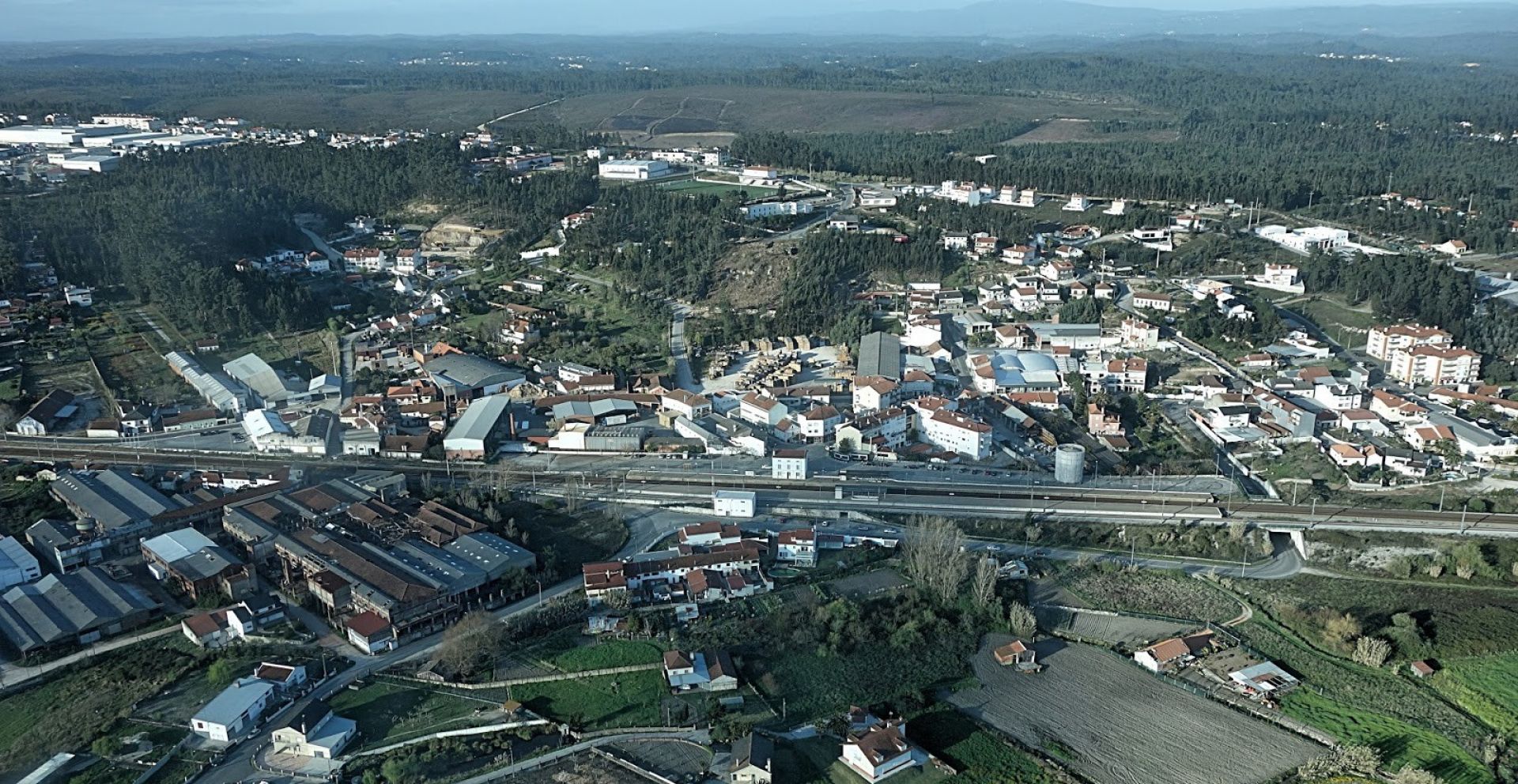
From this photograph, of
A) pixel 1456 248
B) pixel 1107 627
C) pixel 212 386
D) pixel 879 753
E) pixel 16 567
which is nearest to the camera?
pixel 879 753

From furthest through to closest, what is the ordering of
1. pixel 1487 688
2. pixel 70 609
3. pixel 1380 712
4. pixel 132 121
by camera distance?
pixel 132 121
pixel 70 609
pixel 1487 688
pixel 1380 712

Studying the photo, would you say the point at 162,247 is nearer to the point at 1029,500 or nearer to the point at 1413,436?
the point at 1029,500

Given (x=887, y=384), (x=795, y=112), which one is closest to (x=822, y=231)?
(x=887, y=384)

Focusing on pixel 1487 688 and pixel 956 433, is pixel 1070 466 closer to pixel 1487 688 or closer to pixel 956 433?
pixel 956 433

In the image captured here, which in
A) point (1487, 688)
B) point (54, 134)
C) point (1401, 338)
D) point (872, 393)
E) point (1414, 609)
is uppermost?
point (54, 134)

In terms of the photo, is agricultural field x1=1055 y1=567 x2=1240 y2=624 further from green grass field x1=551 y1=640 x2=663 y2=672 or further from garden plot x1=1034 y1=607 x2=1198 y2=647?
green grass field x1=551 y1=640 x2=663 y2=672

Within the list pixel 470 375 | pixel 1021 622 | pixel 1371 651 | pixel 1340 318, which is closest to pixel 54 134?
pixel 470 375

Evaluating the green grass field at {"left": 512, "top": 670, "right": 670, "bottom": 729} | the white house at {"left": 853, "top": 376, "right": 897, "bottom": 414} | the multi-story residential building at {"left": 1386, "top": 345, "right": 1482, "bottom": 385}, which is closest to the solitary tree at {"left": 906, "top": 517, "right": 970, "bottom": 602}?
the green grass field at {"left": 512, "top": 670, "right": 670, "bottom": 729}

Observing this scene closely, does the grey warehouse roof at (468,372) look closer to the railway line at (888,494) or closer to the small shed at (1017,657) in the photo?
the railway line at (888,494)
